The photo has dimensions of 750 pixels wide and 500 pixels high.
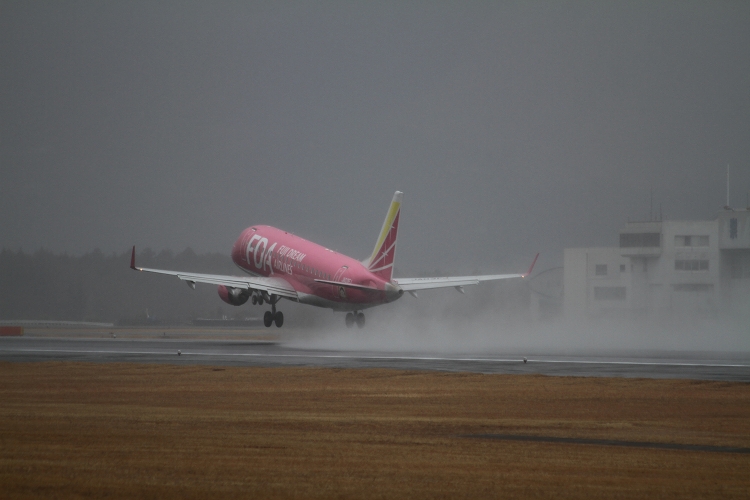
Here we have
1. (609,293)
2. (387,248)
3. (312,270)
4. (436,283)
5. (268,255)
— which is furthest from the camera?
(609,293)

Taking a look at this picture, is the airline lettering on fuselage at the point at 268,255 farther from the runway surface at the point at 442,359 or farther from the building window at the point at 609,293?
the building window at the point at 609,293

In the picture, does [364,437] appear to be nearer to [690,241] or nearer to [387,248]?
[387,248]

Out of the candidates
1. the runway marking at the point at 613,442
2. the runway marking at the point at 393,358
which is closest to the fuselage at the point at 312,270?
the runway marking at the point at 393,358

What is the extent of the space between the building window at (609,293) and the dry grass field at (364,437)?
108m

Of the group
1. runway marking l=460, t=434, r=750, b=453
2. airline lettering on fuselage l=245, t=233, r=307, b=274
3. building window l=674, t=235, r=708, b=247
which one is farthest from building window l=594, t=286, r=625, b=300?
runway marking l=460, t=434, r=750, b=453

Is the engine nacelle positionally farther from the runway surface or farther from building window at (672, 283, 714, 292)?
building window at (672, 283, 714, 292)

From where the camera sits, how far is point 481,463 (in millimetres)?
16812

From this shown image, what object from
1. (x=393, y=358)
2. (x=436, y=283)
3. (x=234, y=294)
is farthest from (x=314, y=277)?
(x=393, y=358)

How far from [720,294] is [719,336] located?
5038 centimetres

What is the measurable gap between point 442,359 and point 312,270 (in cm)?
2615

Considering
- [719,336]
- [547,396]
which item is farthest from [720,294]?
[547,396]

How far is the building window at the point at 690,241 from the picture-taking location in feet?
420

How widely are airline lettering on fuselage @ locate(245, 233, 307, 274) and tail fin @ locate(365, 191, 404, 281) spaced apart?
788cm

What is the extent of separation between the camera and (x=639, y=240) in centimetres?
13950
